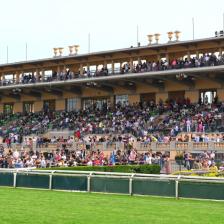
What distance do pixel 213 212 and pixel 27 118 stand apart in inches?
1417

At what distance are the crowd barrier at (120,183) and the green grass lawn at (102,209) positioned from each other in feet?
1.22

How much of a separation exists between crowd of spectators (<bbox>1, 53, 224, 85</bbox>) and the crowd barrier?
725 inches

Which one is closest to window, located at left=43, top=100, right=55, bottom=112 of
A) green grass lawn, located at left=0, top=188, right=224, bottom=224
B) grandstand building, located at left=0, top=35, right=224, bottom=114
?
grandstand building, located at left=0, top=35, right=224, bottom=114

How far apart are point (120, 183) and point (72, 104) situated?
29.9 meters

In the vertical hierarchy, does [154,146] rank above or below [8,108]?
below

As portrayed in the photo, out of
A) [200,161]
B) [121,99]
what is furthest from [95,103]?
[200,161]

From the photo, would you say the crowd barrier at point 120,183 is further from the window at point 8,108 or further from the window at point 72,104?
the window at point 8,108

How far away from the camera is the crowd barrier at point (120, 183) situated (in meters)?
16.0

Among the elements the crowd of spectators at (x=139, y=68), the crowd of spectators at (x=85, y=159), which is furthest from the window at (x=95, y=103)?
the crowd of spectators at (x=85, y=159)

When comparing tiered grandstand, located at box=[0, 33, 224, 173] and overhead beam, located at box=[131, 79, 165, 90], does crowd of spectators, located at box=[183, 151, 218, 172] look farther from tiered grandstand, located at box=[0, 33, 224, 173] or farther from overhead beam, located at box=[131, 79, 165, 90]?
overhead beam, located at box=[131, 79, 165, 90]

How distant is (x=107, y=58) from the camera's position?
44.3 meters

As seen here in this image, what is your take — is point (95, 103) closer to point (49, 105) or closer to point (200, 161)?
point (49, 105)

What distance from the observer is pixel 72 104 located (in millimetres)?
47406

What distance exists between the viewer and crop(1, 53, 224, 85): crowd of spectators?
36.4 m
